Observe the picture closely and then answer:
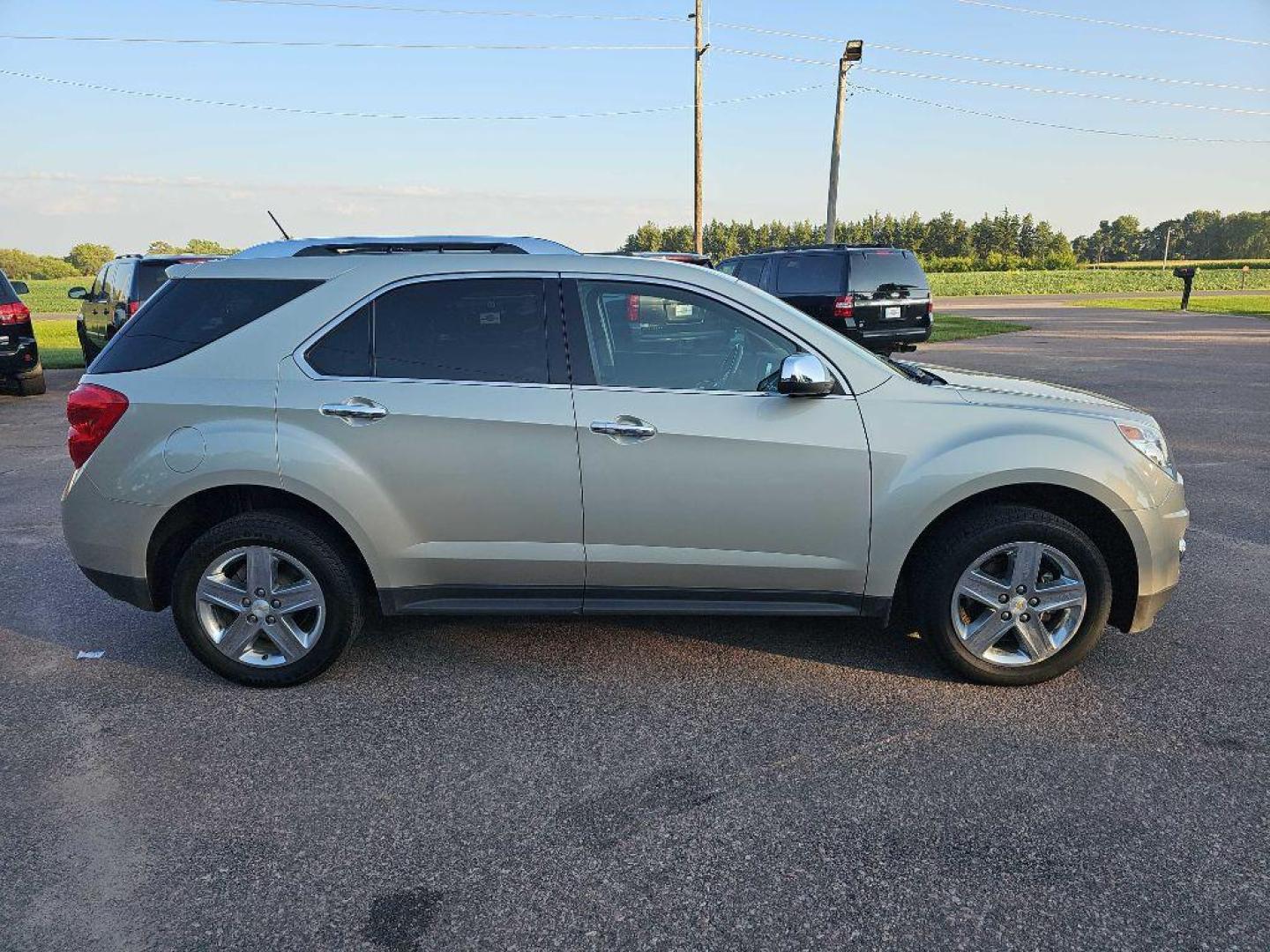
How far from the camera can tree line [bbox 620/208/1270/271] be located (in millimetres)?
106812

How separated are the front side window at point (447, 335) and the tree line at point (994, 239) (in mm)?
92086

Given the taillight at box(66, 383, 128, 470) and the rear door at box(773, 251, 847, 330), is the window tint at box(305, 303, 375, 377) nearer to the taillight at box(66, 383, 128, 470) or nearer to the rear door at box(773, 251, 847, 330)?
the taillight at box(66, 383, 128, 470)

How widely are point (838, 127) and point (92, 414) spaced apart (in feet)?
91.3

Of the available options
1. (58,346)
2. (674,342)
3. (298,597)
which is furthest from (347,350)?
(58,346)

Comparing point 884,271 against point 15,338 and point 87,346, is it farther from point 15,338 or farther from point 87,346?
point 87,346

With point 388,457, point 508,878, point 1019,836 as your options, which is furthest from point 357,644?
point 1019,836

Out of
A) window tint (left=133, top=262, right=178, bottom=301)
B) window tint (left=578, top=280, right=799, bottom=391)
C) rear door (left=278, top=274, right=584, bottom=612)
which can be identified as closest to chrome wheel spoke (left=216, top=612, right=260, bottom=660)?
rear door (left=278, top=274, right=584, bottom=612)

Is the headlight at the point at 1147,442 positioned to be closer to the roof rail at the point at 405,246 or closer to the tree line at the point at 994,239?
the roof rail at the point at 405,246

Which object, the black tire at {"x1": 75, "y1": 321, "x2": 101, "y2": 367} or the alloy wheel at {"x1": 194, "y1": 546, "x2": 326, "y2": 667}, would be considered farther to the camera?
the black tire at {"x1": 75, "y1": 321, "x2": 101, "y2": 367}

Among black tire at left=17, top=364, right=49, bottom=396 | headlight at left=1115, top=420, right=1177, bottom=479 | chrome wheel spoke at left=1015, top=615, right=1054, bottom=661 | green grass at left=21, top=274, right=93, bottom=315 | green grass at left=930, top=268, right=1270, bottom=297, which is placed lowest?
green grass at left=930, top=268, right=1270, bottom=297

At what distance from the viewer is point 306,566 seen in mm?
3834

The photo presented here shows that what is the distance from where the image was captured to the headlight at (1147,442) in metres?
3.85

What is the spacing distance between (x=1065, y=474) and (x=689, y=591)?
1583 mm

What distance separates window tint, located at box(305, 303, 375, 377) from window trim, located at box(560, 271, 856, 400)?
0.83m
